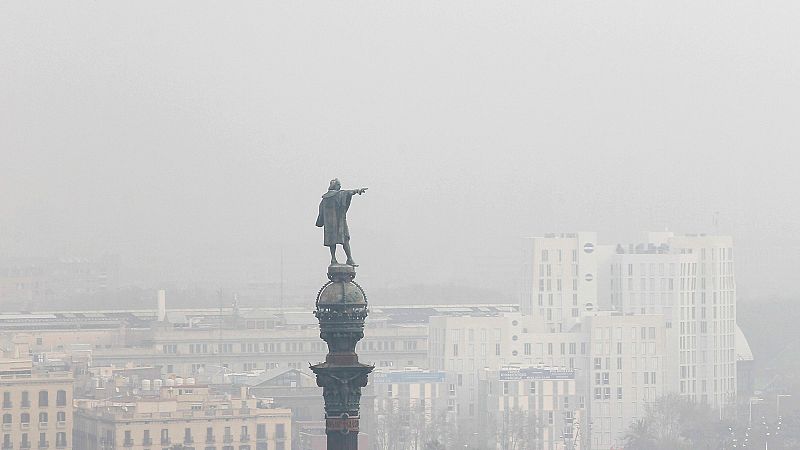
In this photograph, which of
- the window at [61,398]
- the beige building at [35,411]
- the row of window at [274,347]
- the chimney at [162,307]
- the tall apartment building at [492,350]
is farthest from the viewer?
the tall apartment building at [492,350]

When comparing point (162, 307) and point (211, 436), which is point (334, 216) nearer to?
point (211, 436)

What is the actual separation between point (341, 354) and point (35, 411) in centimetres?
8411

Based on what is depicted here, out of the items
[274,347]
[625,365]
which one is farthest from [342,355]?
[625,365]

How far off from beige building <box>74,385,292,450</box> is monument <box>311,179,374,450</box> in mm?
80767

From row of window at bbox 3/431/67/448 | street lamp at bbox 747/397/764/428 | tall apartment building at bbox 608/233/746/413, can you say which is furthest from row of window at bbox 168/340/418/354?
row of window at bbox 3/431/67/448

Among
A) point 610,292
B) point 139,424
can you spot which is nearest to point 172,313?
point 610,292

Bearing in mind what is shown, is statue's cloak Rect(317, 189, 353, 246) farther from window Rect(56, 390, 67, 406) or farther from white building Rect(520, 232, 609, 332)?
white building Rect(520, 232, 609, 332)

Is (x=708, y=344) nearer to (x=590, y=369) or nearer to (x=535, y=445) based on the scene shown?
(x=590, y=369)

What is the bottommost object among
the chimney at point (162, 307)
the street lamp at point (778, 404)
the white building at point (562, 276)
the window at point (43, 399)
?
the window at point (43, 399)

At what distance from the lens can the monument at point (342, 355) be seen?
88.0ft

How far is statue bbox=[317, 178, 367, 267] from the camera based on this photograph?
27.7 metres

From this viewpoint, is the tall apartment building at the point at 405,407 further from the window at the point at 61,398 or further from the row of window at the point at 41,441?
the row of window at the point at 41,441

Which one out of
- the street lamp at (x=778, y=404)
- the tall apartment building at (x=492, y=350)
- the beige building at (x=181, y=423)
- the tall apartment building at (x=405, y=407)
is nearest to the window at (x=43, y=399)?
the beige building at (x=181, y=423)

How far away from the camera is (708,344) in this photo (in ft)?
583
